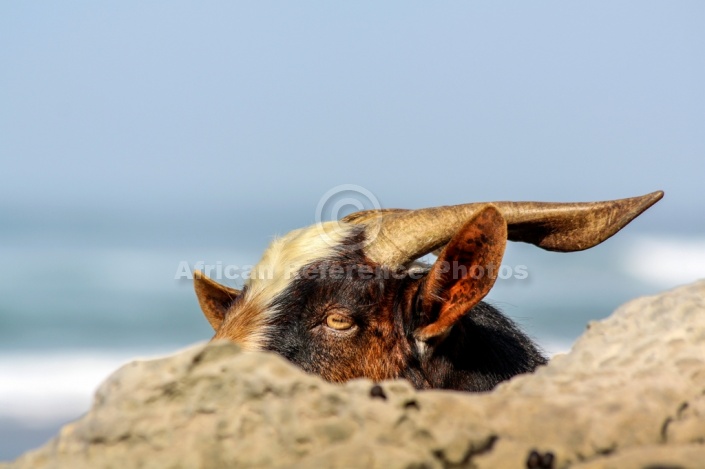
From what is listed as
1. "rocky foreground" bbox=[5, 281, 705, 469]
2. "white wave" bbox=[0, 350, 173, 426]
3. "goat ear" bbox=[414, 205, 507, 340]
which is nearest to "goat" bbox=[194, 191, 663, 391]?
"goat ear" bbox=[414, 205, 507, 340]

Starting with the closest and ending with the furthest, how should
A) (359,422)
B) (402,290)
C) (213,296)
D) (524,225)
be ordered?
1. (359,422)
2. (402,290)
3. (524,225)
4. (213,296)

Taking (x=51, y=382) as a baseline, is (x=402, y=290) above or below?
below

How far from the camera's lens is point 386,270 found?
727 centimetres

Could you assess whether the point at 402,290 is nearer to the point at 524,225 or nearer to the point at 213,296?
the point at 524,225

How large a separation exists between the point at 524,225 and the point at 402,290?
0.79 meters

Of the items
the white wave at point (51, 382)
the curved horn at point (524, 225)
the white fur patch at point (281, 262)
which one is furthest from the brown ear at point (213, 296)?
the white wave at point (51, 382)

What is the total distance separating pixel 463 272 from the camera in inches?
274

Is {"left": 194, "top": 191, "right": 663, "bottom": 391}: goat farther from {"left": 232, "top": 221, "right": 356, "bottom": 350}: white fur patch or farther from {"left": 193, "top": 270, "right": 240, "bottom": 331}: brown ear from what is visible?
{"left": 193, "top": 270, "right": 240, "bottom": 331}: brown ear

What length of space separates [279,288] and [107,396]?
9.00 ft

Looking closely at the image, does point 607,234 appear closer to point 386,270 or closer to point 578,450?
point 386,270

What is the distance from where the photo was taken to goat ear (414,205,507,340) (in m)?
6.81

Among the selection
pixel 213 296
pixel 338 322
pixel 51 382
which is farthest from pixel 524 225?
pixel 51 382

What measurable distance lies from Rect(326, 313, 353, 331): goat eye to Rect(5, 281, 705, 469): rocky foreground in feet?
8.04

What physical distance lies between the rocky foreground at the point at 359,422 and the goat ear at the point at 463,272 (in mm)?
2226
